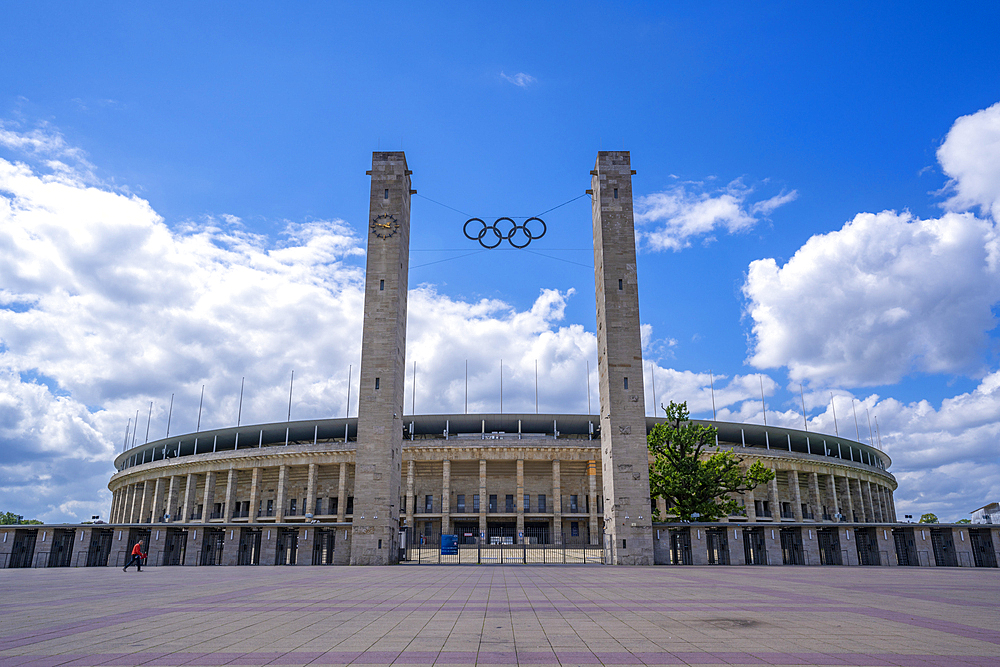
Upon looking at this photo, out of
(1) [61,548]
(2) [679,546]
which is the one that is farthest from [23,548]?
(2) [679,546]

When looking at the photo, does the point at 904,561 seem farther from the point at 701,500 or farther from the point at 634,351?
the point at 634,351

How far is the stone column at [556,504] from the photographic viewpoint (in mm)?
71000

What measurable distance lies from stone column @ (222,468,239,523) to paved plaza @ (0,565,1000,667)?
58641 mm

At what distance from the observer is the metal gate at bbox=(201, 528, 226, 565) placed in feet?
131

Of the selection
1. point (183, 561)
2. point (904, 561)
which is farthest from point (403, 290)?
point (904, 561)

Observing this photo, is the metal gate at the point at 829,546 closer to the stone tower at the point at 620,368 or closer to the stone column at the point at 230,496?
the stone tower at the point at 620,368

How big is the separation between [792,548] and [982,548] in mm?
11256

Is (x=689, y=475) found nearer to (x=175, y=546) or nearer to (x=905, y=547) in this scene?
(x=905, y=547)

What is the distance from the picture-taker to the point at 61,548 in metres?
39.7

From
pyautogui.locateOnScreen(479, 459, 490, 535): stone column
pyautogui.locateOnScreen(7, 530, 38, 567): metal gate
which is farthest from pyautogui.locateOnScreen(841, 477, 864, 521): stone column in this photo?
pyautogui.locateOnScreen(7, 530, 38, 567): metal gate

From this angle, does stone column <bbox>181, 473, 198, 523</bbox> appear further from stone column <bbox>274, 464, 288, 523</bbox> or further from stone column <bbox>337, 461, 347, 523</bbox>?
stone column <bbox>337, 461, 347, 523</bbox>

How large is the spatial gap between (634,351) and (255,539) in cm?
2760

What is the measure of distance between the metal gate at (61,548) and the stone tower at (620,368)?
112 ft

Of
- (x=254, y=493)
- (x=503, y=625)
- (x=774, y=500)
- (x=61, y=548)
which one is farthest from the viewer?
(x=774, y=500)
